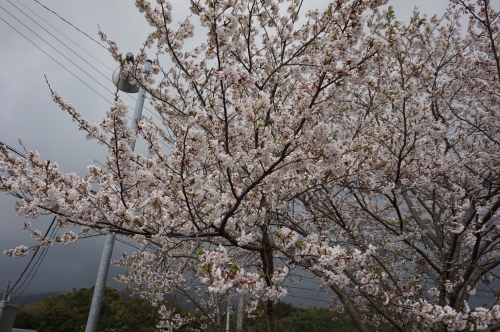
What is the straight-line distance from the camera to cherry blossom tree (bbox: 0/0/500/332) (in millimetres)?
2748

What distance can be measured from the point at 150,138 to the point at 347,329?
11.2m

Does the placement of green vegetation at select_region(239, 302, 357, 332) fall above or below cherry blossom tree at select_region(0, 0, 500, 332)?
below

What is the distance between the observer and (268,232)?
4027 millimetres

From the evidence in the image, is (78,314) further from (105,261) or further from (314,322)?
(105,261)

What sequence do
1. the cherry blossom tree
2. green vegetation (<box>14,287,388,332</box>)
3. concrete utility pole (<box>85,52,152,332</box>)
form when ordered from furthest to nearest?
1. green vegetation (<box>14,287,388,332</box>)
2. concrete utility pole (<box>85,52,152,332</box>)
3. the cherry blossom tree

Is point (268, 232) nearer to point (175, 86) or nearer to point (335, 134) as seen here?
point (335, 134)

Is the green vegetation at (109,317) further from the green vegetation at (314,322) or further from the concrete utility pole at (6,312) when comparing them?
the concrete utility pole at (6,312)

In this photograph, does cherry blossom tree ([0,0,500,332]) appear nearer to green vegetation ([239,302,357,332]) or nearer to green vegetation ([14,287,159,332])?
green vegetation ([239,302,357,332])

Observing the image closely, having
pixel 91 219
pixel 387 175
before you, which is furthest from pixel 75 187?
pixel 387 175

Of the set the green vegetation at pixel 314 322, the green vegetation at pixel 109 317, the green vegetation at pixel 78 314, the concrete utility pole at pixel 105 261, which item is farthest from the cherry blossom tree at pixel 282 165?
the green vegetation at pixel 78 314

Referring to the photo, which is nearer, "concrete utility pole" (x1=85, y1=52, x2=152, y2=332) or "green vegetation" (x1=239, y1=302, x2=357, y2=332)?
"concrete utility pole" (x1=85, y1=52, x2=152, y2=332)

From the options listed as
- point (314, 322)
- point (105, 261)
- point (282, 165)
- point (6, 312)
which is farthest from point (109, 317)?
point (282, 165)

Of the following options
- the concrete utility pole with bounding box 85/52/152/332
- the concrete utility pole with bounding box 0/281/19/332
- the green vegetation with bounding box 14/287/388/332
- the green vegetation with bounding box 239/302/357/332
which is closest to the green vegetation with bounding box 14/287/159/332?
the green vegetation with bounding box 14/287/388/332

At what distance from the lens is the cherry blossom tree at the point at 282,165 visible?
275cm
